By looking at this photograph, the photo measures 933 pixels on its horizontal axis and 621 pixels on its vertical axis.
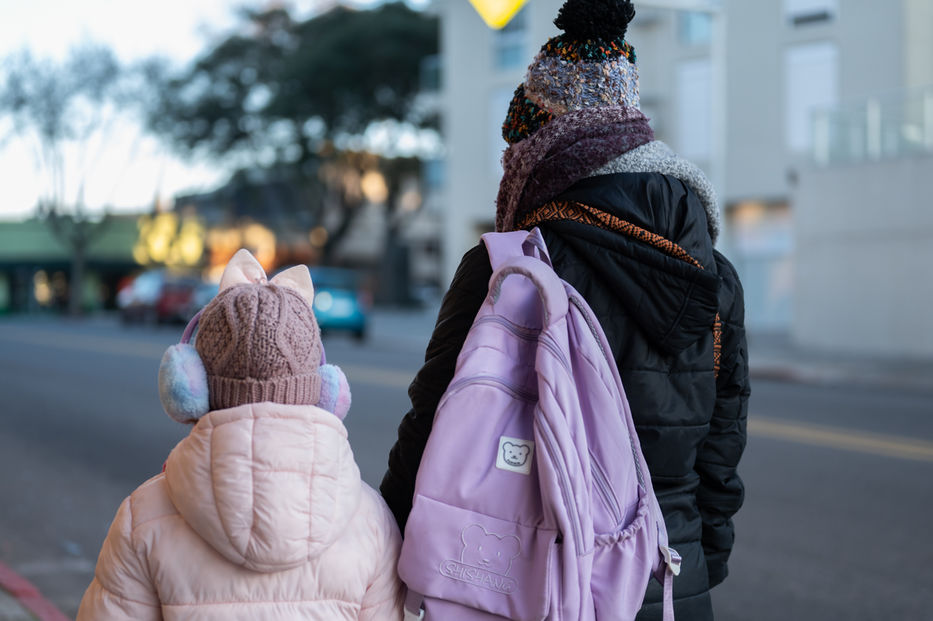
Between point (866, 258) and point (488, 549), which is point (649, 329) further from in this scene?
point (866, 258)

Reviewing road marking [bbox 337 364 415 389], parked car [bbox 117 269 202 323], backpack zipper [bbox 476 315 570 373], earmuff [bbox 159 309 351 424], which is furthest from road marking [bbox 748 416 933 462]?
parked car [bbox 117 269 202 323]

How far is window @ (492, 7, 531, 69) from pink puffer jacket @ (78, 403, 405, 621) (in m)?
28.7

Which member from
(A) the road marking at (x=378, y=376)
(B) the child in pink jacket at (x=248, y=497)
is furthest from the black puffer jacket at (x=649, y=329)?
(A) the road marking at (x=378, y=376)

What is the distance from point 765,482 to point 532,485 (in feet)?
18.6

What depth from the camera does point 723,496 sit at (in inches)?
81.4

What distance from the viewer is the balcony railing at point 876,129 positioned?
1691cm

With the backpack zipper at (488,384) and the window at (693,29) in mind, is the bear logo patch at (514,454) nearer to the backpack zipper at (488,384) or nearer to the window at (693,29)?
the backpack zipper at (488,384)

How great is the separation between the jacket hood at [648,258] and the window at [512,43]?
1117 inches

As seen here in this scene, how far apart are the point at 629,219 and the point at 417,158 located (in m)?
40.1

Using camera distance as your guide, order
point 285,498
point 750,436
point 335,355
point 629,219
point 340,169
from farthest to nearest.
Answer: point 340,169 < point 335,355 < point 750,436 < point 629,219 < point 285,498

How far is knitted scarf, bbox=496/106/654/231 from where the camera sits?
1.81m

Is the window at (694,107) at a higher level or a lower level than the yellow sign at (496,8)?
higher

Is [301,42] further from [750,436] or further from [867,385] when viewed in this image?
[750,436]

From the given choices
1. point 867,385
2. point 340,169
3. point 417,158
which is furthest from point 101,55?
point 867,385
